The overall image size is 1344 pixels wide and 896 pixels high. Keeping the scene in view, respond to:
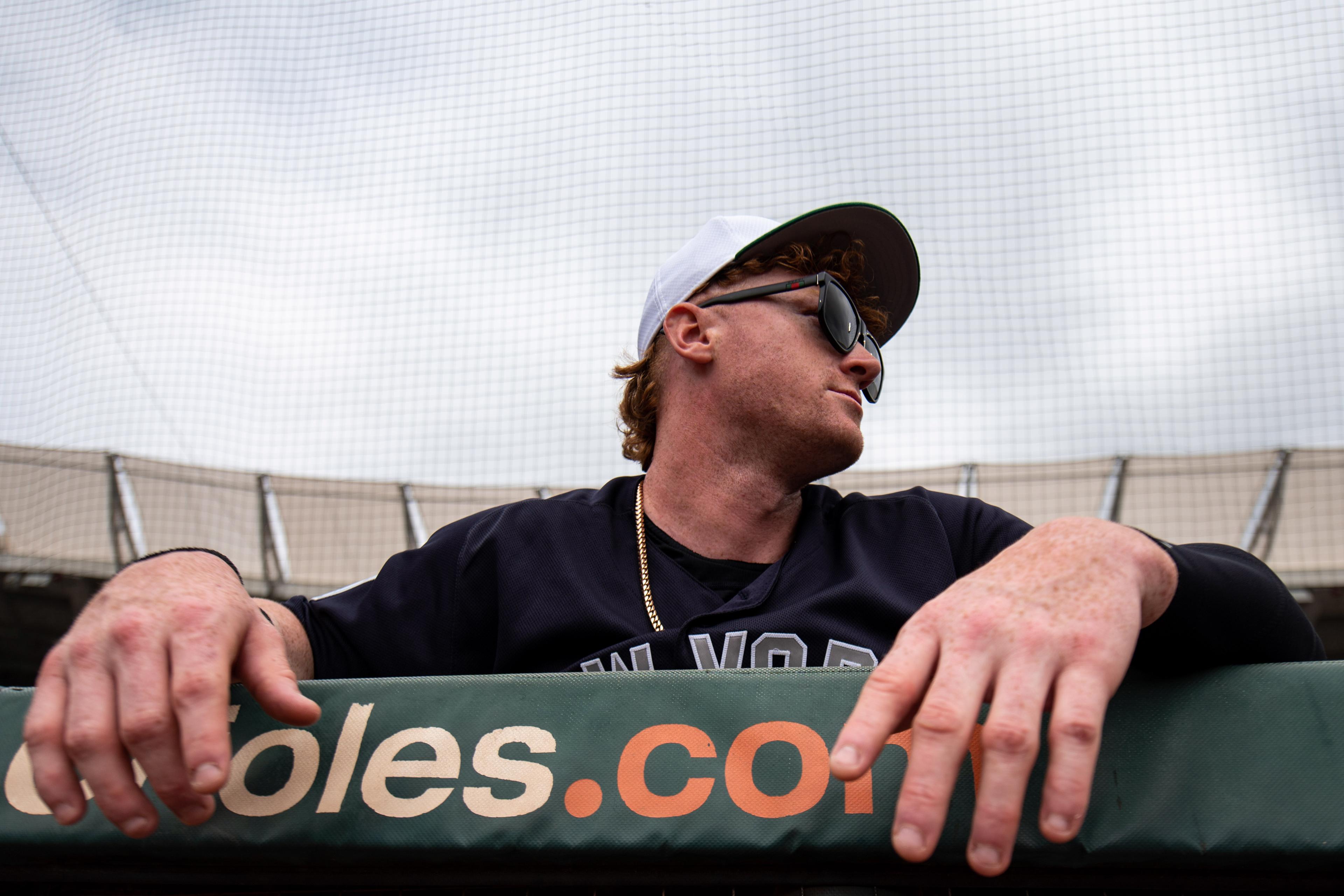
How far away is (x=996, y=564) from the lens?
26.6 inches

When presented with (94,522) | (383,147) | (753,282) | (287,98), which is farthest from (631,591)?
(94,522)

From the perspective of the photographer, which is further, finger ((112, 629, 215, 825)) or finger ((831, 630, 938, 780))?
finger ((112, 629, 215, 825))

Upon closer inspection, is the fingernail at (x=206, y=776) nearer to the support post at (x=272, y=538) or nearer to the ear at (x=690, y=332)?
the ear at (x=690, y=332)

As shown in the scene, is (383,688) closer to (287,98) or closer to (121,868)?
(121,868)

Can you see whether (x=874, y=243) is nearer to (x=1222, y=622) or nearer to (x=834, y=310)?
(x=834, y=310)

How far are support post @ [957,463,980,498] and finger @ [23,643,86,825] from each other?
7.52 meters

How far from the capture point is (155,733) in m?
0.66

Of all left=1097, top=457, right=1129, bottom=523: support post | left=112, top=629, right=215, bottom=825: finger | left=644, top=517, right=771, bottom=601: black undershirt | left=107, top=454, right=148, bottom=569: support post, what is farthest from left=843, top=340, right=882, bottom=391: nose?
left=107, top=454, right=148, bottom=569: support post

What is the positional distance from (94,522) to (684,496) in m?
7.54

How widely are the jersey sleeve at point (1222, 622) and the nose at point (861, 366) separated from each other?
2.44ft

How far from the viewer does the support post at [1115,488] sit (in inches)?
293

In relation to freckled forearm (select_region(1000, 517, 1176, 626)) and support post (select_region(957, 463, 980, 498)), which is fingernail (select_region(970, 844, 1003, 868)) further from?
support post (select_region(957, 463, 980, 498))

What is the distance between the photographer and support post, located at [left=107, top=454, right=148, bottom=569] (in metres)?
7.31

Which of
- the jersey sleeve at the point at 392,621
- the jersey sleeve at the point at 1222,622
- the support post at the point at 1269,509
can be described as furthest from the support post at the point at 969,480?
the jersey sleeve at the point at 1222,622
